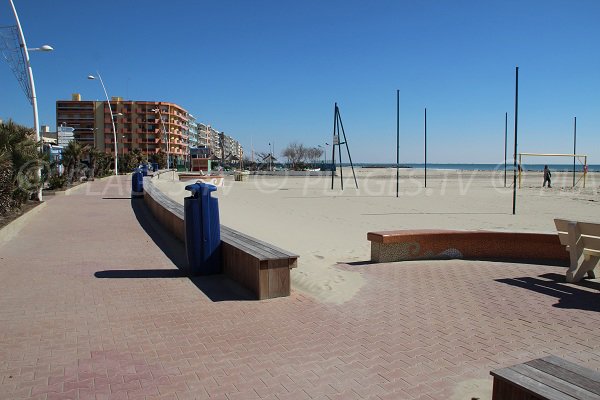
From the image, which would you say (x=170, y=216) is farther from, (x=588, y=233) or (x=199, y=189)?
(x=588, y=233)

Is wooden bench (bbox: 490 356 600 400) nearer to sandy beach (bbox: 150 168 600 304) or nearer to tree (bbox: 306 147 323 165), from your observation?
sandy beach (bbox: 150 168 600 304)

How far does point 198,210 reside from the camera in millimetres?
6391

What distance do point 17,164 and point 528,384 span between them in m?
14.3

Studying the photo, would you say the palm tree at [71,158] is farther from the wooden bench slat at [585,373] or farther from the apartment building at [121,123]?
the apartment building at [121,123]

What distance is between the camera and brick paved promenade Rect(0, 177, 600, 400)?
339 centimetres

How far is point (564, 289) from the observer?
5.95 meters

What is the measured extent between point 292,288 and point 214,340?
1865 millimetres

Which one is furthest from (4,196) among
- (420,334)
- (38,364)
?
(420,334)

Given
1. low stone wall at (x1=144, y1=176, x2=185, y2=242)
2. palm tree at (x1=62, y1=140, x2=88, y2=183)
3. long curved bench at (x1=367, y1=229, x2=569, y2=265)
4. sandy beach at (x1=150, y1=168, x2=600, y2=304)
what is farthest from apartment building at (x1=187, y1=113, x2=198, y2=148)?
long curved bench at (x1=367, y1=229, x2=569, y2=265)

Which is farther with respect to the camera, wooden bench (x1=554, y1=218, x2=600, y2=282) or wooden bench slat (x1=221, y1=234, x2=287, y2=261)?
wooden bench (x1=554, y1=218, x2=600, y2=282)

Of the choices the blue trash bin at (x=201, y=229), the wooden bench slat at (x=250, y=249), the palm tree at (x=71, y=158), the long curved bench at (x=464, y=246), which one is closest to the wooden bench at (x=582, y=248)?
the long curved bench at (x=464, y=246)

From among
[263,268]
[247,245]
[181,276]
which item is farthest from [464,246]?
[181,276]

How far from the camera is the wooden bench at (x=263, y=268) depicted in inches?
210

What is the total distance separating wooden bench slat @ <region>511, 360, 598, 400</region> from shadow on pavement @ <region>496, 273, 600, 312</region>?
3.04m
